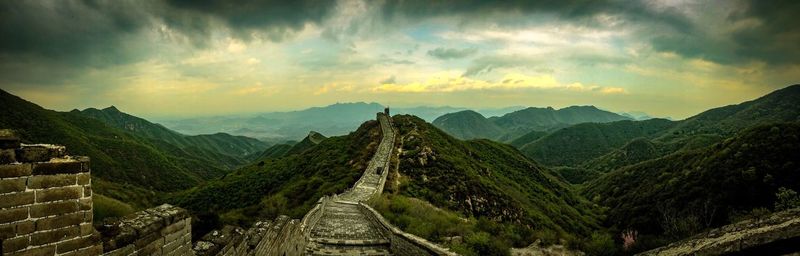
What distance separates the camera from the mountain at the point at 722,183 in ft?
117

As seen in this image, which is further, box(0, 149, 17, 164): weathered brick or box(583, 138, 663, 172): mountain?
box(583, 138, 663, 172): mountain

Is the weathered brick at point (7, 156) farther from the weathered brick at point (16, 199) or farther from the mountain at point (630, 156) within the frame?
the mountain at point (630, 156)

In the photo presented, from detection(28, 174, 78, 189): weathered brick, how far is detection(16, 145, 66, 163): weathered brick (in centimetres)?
18

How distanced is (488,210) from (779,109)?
7748 inches

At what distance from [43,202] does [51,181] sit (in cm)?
22

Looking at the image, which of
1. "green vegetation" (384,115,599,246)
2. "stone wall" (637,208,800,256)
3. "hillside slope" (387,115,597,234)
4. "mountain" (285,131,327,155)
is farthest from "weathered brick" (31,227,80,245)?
"mountain" (285,131,327,155)

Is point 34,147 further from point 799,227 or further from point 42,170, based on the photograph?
Answer: point 799,227

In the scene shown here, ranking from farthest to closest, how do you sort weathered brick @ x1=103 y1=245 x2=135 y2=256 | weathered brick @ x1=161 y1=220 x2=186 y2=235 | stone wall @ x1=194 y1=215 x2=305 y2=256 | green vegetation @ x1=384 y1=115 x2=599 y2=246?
green vegetation @ x1=384 y1=115 x2=599 y2=246 → stone wall @ x1=194 y1=215 x2=305 y2=256 → weathered brick @ x1=161 y1=220 x2=186 y2=235 → weathered brick @ x1=103 y1=245 x2=135 y2=256

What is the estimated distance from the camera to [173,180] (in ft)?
266

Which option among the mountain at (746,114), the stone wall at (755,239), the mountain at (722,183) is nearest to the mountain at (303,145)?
the mountain at (722,183)

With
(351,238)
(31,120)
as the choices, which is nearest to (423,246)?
(351,238)

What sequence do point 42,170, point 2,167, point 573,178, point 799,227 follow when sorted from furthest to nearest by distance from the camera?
point 573,178 → point 42,170 → point 2,167 → point 799,227

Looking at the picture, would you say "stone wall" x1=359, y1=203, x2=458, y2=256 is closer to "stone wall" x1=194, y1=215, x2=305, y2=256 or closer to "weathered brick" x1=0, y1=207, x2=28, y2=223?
"stone wall" x1=194, y1=215, x2=305, y2=256

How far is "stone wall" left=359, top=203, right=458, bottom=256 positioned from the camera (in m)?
10.0
